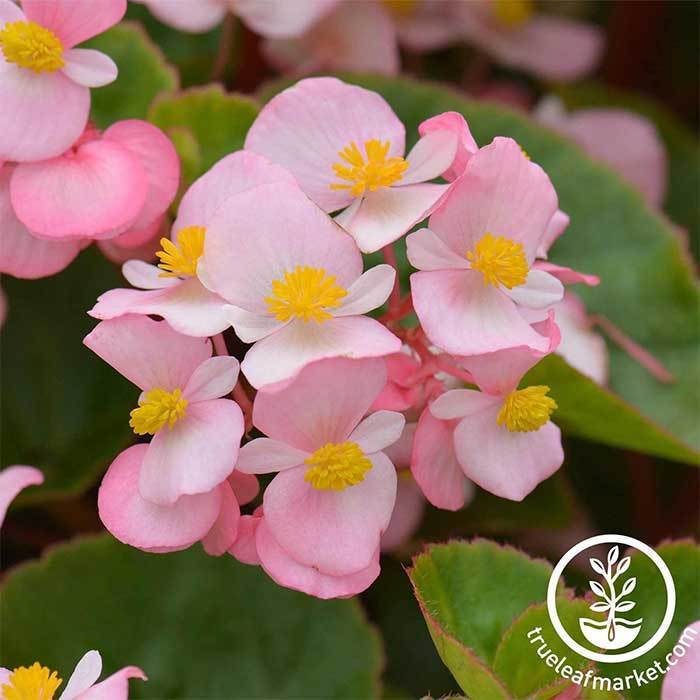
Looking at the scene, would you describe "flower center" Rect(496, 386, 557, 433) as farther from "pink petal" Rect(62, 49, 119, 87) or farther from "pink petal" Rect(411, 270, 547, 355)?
"pink petal" Rect(62, 49, 119, 87)

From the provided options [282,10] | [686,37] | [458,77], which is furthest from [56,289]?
[686,37]

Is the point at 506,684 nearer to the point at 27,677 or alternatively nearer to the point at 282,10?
the point at 27,677

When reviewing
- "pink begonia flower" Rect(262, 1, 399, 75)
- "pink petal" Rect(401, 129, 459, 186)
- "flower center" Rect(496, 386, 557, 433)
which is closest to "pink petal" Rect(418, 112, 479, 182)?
"pink petal" Rect(401, 129, 459, 186)

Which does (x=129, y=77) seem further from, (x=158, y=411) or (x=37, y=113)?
(x=158, y=411)

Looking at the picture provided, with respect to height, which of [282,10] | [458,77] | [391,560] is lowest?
[391,560]

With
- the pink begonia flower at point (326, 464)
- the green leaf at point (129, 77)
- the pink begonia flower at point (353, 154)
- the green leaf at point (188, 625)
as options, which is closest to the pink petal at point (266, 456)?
the pink begonia flower at point (326, 464)

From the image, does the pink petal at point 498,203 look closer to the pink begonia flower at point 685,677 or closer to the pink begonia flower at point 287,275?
the pink begonia flower at point 287,275

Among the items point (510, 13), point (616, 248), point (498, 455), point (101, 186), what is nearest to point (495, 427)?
point (498, 455)
